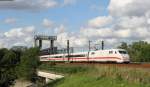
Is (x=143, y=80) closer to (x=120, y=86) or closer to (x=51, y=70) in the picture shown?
(x=120, y=86)

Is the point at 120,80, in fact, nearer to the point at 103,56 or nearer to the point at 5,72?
the point at 5,72

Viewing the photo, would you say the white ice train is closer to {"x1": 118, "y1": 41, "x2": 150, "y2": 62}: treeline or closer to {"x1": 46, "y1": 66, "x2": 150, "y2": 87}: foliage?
{"x1": 46, "y1": 66, "x2": 150, "y2": 87}: foliage

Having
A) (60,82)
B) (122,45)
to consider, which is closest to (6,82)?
(60,82)

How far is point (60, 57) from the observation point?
11094 cm

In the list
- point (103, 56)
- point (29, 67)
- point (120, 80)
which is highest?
point (103, 56)

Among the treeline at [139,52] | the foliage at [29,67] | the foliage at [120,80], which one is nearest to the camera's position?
the foliage at [120,80]

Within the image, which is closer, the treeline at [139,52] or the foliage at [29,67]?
the foliage at [29,67]

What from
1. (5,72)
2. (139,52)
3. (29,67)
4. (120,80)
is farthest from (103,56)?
(139,52)

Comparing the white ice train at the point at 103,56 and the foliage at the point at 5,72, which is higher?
the white ice train at the point at 103,56

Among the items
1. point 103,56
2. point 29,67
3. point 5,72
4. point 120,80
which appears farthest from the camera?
point 29,67

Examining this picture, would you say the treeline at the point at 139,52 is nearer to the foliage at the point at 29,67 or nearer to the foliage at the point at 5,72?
the foliage at the point at 29,67

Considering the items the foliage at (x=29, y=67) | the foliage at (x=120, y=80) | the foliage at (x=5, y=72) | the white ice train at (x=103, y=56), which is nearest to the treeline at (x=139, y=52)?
the white ice train at (x=103, y=56)

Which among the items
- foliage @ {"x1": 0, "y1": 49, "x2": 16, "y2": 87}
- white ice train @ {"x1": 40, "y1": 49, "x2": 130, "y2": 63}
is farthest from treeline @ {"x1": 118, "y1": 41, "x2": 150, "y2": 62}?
foliage @ {"x1": 0, "y1": 49, "x2": 16, "y2": 87}

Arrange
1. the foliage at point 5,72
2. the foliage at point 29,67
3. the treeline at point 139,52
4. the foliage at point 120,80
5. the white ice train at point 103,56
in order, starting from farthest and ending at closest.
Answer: the treeline at point 139,52 < the foliage at point 29,67 < the white ice train at point 103,56 < the foliage at point 5,72 < the foliage at point 120,80
